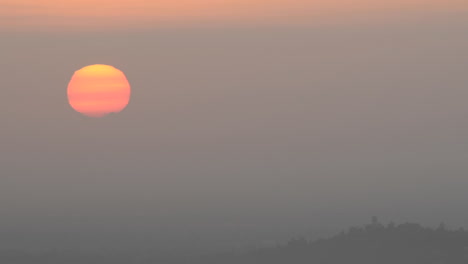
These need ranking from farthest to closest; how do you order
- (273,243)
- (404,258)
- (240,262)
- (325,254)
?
(273,243)
(240,262)
(325,254)
(404,258)

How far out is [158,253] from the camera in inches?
7411

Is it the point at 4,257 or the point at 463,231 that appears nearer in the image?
the point at 463,231

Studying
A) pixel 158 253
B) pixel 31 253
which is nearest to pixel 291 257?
pixel 158 253

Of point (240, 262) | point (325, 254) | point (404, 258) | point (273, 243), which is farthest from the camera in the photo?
point (273, 243)

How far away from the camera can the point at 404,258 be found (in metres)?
150

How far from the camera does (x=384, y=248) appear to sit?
511 ft

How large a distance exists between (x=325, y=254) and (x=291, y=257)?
607 centimetres

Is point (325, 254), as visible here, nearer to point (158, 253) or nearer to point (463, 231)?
point (463, 231)

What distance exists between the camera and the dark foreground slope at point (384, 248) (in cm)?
15038

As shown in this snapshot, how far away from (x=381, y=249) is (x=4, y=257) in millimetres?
68213

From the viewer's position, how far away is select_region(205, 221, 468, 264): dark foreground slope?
150 meters

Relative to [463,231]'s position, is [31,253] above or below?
above

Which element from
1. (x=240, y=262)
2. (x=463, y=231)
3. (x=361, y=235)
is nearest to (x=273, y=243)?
(x=240, y=262)

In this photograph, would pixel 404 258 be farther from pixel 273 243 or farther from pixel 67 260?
pixel 67 260
